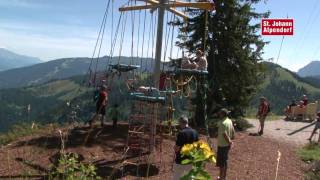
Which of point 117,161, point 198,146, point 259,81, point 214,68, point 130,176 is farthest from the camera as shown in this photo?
point 259,81

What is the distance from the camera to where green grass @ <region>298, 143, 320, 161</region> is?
2006 centimetres

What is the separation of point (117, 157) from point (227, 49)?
11.5 m

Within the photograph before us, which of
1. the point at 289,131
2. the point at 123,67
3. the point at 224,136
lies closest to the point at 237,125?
the point at 289,131

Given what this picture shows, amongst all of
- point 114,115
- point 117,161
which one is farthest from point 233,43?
point 117,161

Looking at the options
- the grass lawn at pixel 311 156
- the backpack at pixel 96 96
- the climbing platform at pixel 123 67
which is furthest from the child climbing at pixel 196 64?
the grass lawn at pixel 311 156

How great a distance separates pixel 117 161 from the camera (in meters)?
16.3

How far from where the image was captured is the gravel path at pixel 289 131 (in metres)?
25.5

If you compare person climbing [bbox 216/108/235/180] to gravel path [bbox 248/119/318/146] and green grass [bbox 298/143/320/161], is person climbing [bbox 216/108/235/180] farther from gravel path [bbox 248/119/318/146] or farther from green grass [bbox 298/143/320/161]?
gravel path [bbox 248/119/318/146]

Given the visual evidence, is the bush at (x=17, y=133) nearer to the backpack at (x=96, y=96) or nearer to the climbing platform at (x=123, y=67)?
the backpack at (x=96, y=96)

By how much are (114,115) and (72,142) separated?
327cm

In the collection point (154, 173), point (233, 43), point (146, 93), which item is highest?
point (233, 43)

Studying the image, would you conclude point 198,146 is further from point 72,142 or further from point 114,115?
point 114,115

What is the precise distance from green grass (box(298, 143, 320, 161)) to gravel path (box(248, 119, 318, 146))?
1.40 metres

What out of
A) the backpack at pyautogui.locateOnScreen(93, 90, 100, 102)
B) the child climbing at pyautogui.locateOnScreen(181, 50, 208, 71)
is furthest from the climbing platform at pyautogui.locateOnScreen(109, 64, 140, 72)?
the backpack at pyautogui.locateOnScreen(93, 90, 100, 102)
